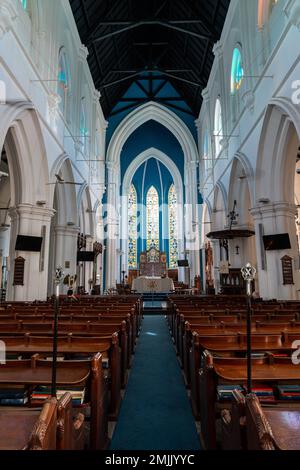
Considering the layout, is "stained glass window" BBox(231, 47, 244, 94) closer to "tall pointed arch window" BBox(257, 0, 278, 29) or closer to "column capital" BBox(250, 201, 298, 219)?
"tall pointed arch window" BBox(257, 0, 278, 29)

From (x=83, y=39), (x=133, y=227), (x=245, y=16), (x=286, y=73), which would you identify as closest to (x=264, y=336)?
(x=286, y=73)

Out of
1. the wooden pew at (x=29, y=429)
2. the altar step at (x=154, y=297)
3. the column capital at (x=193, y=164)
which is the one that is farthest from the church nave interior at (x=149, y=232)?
the altar step at (x=154, y=297)

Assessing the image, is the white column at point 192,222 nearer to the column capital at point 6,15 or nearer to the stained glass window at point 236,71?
the stained glass window at point 236,71

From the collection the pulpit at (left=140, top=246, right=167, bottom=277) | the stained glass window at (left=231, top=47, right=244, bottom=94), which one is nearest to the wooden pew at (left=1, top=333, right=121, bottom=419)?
the stained glass window at (left=231, top=47, right=244, bottom=94)

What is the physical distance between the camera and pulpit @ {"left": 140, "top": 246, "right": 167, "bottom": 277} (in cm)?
2167

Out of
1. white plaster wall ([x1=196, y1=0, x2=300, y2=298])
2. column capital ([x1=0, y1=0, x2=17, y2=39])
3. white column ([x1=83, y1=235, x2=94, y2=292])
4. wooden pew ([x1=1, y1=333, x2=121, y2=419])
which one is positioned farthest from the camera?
white column ([x1=83, y1=235, x2=94, y2=292])

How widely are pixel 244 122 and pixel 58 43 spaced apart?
21.9 ft

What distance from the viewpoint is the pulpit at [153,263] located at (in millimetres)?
21672

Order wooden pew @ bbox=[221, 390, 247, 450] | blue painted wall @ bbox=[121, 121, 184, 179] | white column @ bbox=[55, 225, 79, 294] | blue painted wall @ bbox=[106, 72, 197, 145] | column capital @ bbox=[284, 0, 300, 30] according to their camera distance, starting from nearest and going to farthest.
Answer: wooden pew @ bbox=[221, 390, 247, 450]
column capital @ bbox=[284, 0, 300, 30]
white column @ bbox=[55, 225, 79, 294]
blue painted wall @ bbox=[106, 72, 197, 145]
blue painted wall @ bbox=[121, 121, 184, 179]

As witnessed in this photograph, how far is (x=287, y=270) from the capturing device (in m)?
7.95

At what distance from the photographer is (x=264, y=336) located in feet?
9.58

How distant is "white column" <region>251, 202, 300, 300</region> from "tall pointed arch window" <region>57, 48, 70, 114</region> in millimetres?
7763

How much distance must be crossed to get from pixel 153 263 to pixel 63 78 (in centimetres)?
1372

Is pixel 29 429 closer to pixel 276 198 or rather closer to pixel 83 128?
pixel 276 198
